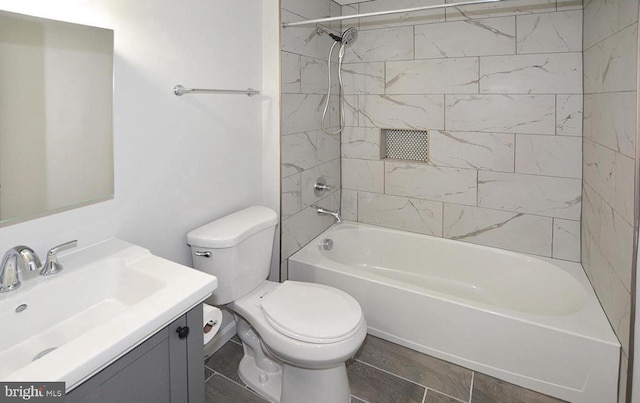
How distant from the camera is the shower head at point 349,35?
2.83 m

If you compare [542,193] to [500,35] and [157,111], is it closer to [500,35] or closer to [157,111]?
[500,35]

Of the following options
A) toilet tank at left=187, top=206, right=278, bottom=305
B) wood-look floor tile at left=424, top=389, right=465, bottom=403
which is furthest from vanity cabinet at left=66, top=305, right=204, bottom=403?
wood-look floor tile at left=424, top=389, right=465, bottom=403

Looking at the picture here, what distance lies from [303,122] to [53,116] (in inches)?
59.7

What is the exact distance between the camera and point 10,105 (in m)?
1.23

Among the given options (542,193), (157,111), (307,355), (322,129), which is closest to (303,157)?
(322,129)

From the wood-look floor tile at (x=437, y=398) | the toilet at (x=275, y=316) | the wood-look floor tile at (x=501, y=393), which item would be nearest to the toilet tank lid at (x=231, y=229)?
the toilet at (x=275, y=316)

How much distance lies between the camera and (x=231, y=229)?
193 centimetres

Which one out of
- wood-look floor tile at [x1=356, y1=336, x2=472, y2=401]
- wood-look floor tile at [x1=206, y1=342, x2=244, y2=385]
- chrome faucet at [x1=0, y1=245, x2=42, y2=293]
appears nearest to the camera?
chrome faucet at [x1=0, y1=245, x2=42, y2=293]

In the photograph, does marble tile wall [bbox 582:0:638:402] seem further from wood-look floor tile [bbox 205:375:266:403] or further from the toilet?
wood-look floor tile [bbox 205:375:266:403]

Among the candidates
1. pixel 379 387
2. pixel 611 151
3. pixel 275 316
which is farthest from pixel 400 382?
pixel 611 151

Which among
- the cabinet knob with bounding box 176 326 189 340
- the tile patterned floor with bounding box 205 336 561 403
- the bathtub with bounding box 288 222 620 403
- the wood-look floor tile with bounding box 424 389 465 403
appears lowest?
the wood-look floor tile with bounding box 424 389 465 403

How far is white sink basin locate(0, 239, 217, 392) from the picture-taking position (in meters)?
0.94

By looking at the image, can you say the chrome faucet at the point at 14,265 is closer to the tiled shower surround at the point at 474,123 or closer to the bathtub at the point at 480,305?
the tiled shower surround at the point at 474,123

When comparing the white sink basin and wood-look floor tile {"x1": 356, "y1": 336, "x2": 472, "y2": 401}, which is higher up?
the white sink basin
